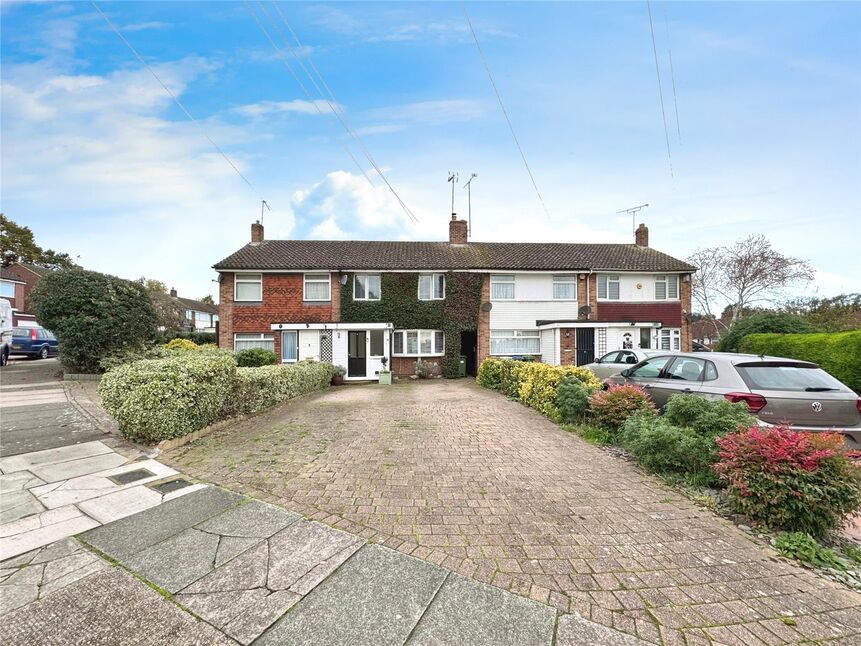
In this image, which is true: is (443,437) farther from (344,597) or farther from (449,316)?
(449,316)

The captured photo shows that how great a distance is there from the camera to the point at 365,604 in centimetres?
230

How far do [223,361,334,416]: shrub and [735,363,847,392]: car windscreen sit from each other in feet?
27.9

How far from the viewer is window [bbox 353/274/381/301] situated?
61.8 ft

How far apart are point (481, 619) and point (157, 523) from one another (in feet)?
9.50

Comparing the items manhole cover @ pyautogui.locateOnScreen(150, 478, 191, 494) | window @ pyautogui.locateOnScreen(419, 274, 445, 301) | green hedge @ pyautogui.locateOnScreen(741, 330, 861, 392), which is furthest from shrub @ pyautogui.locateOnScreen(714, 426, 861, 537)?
window @ pyautogui.locateOnScreen(419, 274, 445, 301)

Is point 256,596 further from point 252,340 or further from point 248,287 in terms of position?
point 248,287

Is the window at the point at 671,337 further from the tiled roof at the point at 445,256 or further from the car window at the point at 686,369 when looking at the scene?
the car window at the point at 686,369

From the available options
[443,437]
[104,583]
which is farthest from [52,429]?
[443,437]

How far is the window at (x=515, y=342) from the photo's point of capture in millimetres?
19438

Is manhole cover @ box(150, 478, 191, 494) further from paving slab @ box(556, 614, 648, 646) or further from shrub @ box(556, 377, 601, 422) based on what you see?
shrub @ box(556, 377, 601, 422)

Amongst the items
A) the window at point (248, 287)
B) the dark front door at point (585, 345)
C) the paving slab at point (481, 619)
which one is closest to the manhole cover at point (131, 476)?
the paving slab at point (481, 619)

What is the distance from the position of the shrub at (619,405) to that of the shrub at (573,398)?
24.2 inches

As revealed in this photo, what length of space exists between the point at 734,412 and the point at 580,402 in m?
2.78

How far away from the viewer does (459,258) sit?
2034 cm
